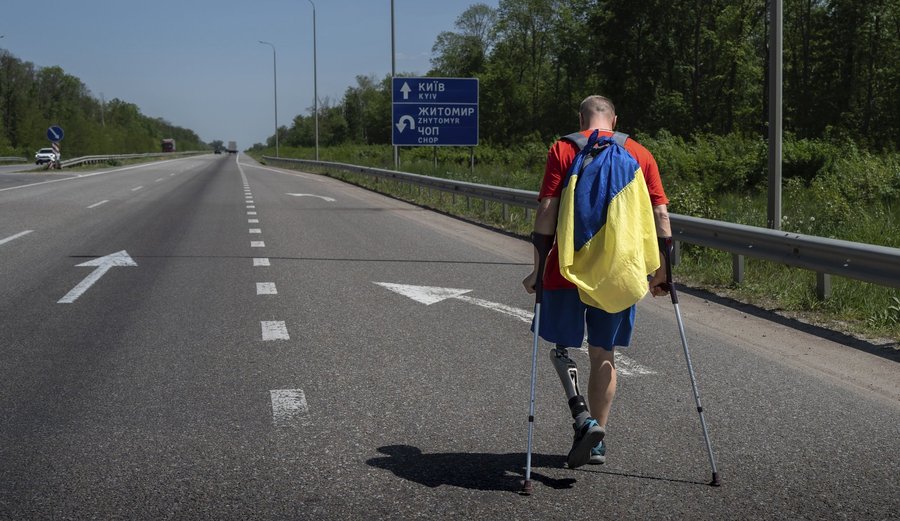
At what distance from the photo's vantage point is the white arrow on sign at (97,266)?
941cm

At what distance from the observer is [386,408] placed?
5426 millimetres

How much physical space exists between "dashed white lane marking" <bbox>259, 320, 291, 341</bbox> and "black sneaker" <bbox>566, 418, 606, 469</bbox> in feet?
11.8

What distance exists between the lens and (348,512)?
12.6 feet

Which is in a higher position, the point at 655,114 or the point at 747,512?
the point at 655,114

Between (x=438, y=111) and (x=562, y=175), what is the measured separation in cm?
2412

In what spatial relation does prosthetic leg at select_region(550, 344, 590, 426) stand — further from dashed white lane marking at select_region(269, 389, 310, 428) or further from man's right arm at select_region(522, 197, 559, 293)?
dashed white lane marking at select_region(269, 389, 310, 428)

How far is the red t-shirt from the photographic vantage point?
13.8 ft

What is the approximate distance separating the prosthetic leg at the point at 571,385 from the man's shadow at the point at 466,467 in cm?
29

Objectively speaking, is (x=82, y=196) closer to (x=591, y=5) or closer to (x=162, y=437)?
(x=162, y=437)

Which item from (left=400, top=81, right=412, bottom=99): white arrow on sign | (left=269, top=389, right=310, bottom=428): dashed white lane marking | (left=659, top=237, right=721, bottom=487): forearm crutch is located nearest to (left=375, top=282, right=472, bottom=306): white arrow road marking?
(left=269, top=389, right=310, bottom=428): dashed white lane marking

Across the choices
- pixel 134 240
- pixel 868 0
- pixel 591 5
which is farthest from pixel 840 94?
pixel 134 240

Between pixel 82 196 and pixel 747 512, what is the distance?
2547 cm

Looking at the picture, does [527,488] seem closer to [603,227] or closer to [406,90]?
[603,227]

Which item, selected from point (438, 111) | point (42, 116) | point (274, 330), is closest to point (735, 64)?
Answer: point (438, 111)
